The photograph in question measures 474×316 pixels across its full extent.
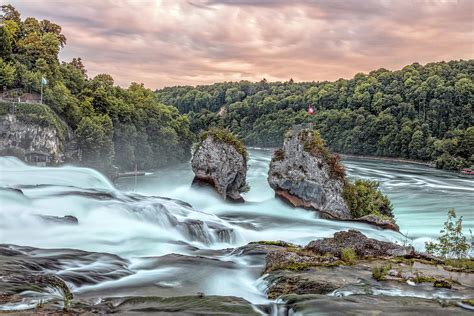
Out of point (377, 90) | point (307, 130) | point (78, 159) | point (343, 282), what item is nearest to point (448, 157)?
point (377, 90)

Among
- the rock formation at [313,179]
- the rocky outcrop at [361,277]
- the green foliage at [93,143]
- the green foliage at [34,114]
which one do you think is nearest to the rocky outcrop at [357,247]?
the rocky outcrop at [361,277]

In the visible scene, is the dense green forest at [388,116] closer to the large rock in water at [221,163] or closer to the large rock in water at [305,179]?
the large rock in water at [305,179]

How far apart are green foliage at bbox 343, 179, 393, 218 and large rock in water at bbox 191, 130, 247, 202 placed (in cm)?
1112

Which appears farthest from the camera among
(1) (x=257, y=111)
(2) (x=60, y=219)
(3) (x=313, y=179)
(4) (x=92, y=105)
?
(1) (x=257, y=111)

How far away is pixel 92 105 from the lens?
78.6 m

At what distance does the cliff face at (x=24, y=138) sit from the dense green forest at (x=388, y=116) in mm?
81110

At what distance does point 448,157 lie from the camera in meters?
101

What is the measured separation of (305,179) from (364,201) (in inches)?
230

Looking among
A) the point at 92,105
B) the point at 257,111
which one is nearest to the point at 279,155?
the point at 92,105

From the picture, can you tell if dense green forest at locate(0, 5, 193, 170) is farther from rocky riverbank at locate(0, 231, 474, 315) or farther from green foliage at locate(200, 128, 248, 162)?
rocky riverbank at locate(0, 231, 474, 315)

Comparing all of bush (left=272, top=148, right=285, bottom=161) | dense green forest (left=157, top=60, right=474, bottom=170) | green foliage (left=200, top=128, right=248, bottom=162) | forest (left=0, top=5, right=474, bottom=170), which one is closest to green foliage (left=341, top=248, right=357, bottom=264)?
bush (left=272, top=148, right=285, bottom=161)

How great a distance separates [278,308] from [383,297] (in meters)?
2.59

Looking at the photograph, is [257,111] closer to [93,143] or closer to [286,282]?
[93,143]

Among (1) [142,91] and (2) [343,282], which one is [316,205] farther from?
(1) [142,91]
